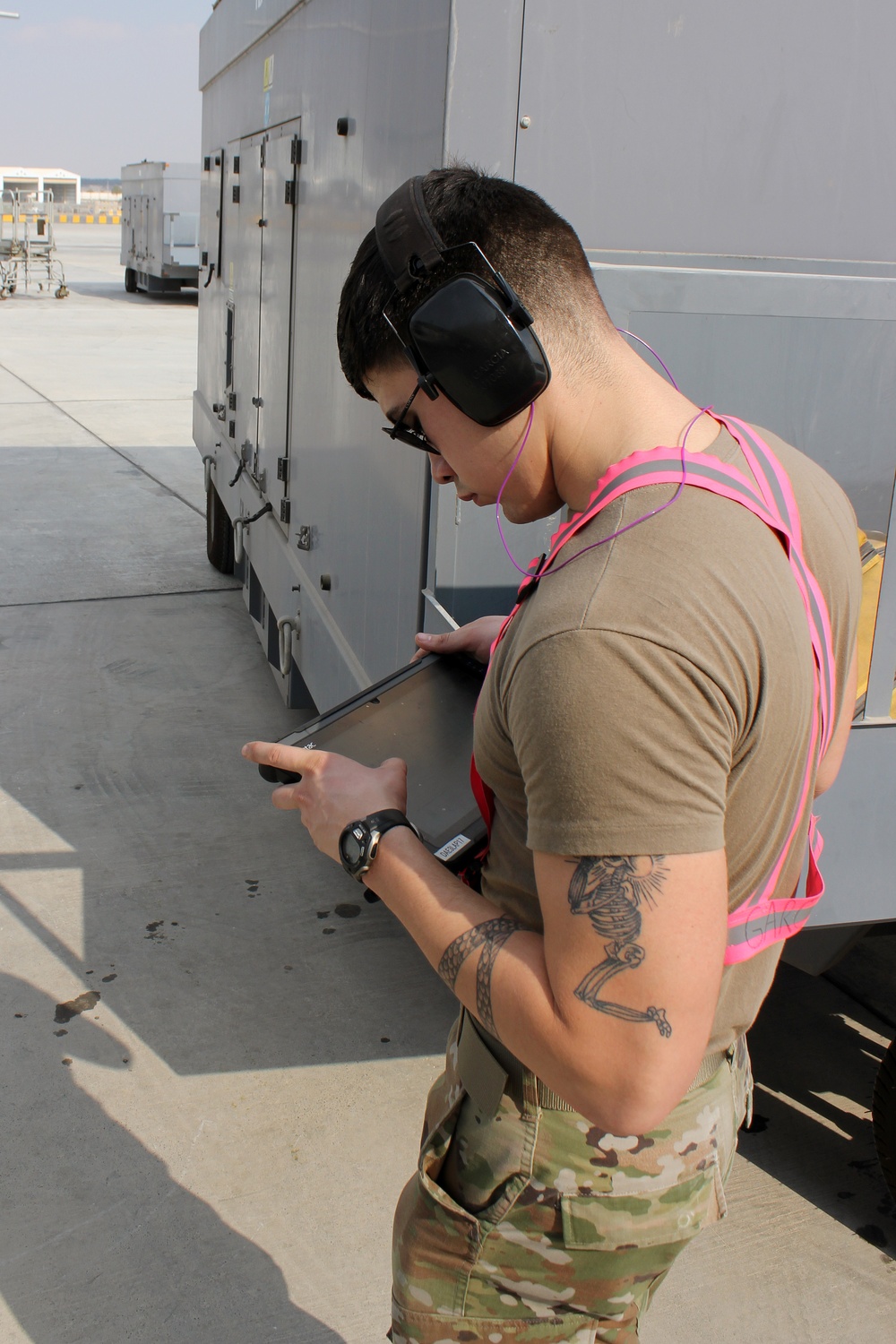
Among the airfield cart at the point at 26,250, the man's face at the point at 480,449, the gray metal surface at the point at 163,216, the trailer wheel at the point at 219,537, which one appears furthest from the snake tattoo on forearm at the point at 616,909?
the airfield cart at the point at 26,250

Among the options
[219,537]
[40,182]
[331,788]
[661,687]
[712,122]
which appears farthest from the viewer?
[40,182]

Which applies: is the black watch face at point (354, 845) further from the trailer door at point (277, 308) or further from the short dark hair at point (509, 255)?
the trailer door at point (277, 308)

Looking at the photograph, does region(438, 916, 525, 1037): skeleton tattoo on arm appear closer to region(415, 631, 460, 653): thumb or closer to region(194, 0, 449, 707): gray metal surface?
region(415, 631, 460, 653): thumb

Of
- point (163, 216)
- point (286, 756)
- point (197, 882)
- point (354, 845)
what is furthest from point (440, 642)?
point (163, 216)

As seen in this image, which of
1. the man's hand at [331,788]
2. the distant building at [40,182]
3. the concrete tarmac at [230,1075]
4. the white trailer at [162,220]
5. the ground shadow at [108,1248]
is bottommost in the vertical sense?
the ground shadow at [108,1248]

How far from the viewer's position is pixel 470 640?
165 centimetres

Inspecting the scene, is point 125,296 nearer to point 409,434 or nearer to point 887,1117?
point 887,1117

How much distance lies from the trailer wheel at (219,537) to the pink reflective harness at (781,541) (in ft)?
19.5

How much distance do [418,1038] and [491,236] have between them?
7.92 ft

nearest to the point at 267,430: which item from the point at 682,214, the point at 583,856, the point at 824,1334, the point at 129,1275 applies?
the point at 682,214

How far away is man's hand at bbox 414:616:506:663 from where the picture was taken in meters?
1.65

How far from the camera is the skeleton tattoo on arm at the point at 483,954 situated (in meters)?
1.12

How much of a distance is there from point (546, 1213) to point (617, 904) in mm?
494

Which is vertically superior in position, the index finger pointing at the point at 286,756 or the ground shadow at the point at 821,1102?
the index finger pointing at the point at 286,756
